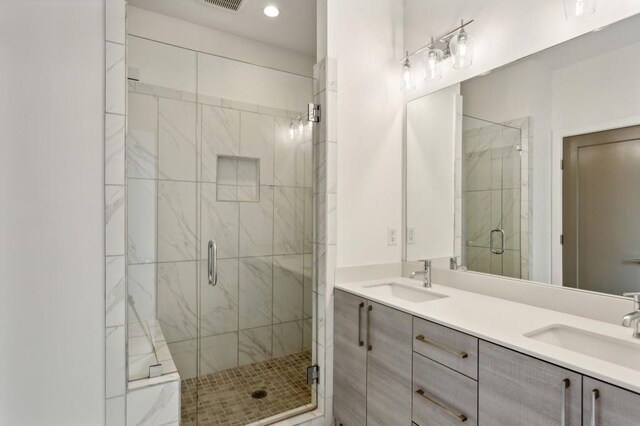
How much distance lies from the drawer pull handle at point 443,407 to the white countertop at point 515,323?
0.31m

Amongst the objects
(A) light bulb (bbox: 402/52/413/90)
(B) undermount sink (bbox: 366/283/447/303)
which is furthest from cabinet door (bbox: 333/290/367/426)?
(A) light bulb (bbox: 402/52/413/90)

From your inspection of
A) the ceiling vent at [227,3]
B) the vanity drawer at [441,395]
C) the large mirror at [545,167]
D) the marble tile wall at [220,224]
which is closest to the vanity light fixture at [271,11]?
the ceiling vent at [227,3]

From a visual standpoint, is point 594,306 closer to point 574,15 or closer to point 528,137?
point 528,137

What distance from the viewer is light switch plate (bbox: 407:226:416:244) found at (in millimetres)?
2152

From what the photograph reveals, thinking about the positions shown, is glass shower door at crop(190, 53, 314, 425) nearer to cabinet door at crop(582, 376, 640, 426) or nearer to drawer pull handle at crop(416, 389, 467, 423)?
drawer pull handle at crop(416, 389, 467, 423)

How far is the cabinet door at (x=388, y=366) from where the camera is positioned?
1419 millimetres

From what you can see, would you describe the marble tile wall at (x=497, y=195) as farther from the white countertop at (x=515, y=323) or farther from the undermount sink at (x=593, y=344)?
the undermount sink at (x=593, y=344)

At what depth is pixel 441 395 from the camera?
4.10 ft

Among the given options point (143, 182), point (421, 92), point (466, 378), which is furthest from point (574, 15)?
point (143, 182)

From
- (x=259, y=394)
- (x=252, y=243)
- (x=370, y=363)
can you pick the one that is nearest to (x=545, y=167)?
(x=370, y=363)

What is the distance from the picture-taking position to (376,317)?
1583 mm

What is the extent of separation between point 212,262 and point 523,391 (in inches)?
59.0

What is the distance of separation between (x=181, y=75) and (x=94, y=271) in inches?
42.3

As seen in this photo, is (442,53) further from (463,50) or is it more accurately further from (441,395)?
(441,395)
